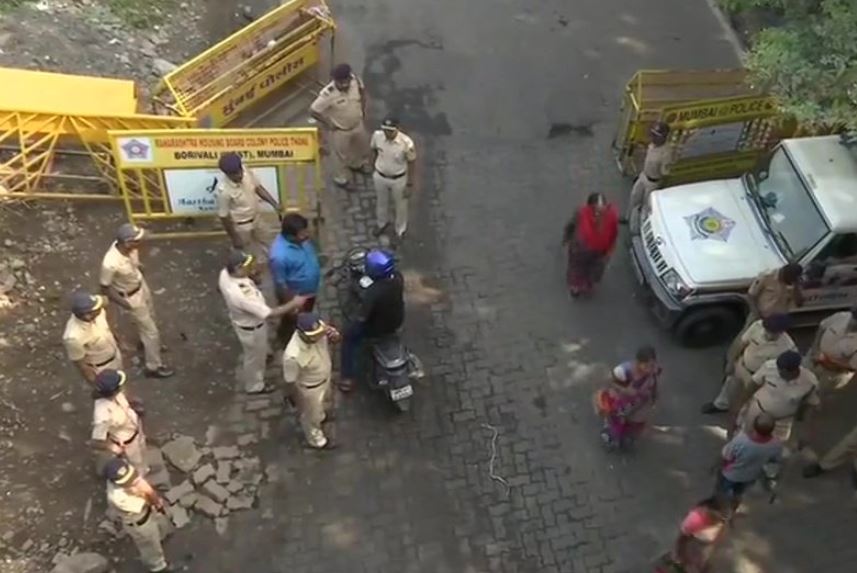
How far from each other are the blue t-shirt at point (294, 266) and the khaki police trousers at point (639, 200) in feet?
12.4

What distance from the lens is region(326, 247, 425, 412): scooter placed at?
29.8 feet

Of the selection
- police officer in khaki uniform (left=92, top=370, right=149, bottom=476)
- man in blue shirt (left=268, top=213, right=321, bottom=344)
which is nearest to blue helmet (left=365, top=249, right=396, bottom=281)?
man in blue shirt (left=268, top=213, right=321, bottom=344)

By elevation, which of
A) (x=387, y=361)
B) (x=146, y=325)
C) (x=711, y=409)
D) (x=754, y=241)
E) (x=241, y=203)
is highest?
(x=241, y=203)

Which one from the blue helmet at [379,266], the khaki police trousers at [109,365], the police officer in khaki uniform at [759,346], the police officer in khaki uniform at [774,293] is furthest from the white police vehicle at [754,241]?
the khaki police trousers at [109,365]

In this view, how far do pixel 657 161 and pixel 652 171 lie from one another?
141 millimetres

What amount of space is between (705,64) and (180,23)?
7.52m

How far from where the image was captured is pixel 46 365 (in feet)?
31.1

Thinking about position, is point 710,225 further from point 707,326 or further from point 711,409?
point 711,409

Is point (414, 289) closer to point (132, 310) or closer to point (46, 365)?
point (132, 310)

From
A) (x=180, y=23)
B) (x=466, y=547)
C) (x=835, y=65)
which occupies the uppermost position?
(x=835, y=65)

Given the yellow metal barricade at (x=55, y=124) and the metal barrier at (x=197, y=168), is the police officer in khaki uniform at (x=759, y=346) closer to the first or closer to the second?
the metal barrier at (x=197, y=168)

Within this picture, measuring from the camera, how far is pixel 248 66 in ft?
39.0

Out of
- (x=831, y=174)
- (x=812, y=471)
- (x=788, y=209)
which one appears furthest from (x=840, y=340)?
(x=831, y=174)

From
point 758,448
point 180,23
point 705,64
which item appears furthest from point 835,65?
point 180,23
